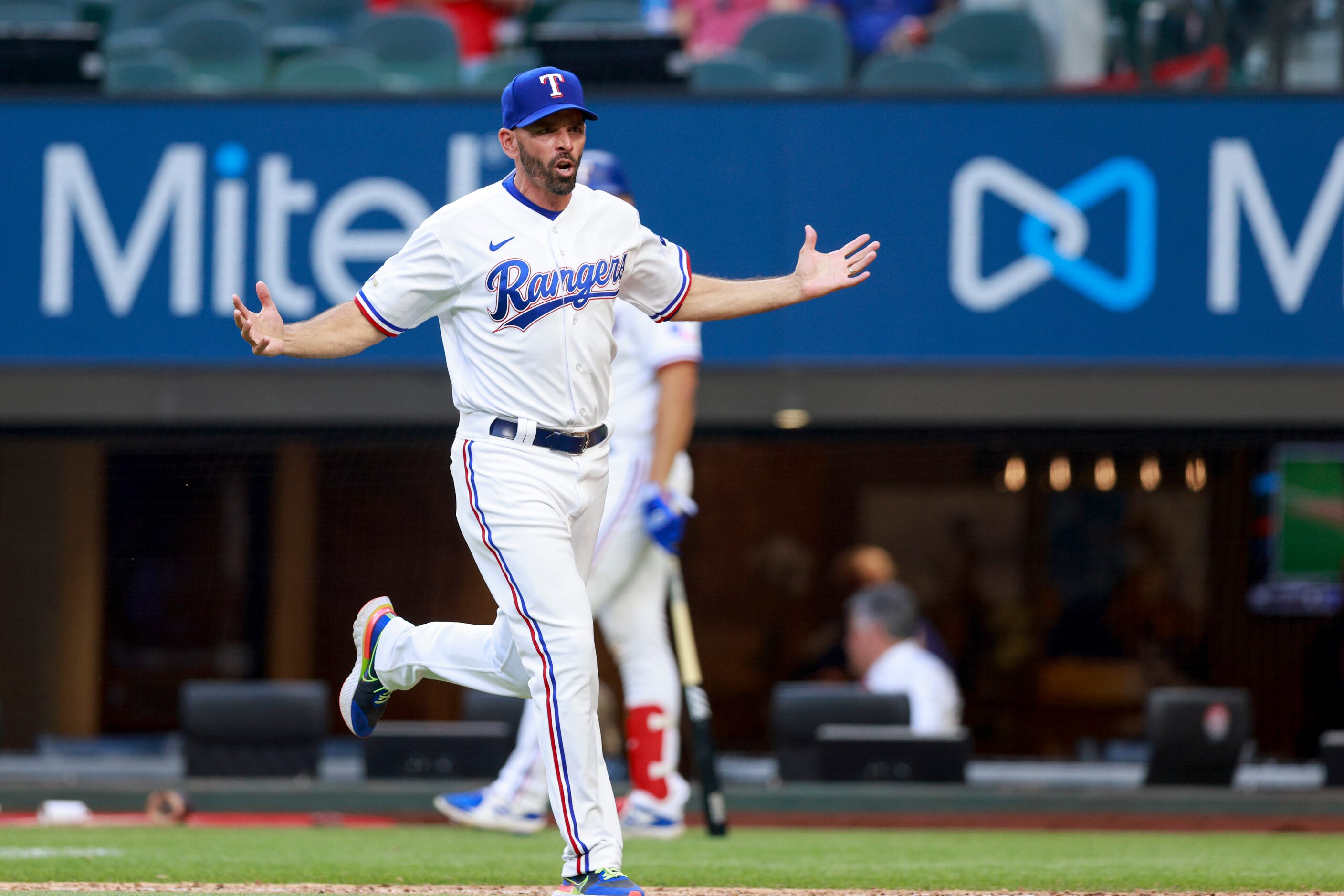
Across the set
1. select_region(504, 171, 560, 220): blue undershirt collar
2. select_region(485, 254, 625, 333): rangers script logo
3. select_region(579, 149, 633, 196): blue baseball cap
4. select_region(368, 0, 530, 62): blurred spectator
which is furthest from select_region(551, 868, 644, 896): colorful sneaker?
select_region(368, 0, 530, 62): blurred spectator

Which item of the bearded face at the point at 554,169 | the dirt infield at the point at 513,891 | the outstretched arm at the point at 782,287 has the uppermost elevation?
the bearded face at the point at 554,169

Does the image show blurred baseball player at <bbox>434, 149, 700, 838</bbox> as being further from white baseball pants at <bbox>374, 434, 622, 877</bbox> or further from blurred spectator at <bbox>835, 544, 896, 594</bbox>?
blurred spectator at <bbox>835, 544, 896, 594</bbox>

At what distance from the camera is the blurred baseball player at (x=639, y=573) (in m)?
4.89

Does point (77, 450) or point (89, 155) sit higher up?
point (89, 155)

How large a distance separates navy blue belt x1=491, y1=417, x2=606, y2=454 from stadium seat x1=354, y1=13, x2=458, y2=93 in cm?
492

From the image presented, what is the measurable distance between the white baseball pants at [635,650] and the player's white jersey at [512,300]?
1286mm

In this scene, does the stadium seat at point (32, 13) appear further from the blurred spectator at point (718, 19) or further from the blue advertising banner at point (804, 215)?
the blurred spectator at point (718, 19)

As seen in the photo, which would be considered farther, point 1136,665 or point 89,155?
point 1136,665

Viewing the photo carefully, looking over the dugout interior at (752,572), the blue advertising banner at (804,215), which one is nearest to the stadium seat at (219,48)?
the blue advertising banner at (804,215)

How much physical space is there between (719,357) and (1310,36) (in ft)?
9.60

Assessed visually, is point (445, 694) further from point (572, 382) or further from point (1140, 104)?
point (572, 382)

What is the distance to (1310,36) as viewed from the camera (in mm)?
7523

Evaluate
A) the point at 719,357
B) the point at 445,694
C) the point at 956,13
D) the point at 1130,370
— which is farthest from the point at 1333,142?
the point at 445,694

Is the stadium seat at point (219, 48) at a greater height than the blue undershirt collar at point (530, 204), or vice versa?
the stadium seat at point (219, 48)
